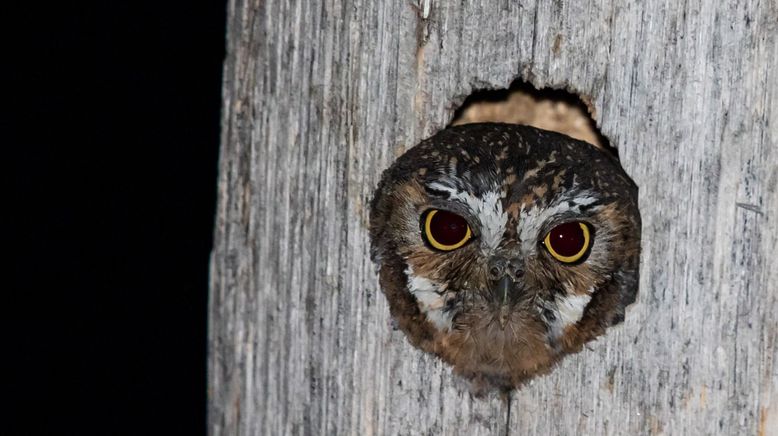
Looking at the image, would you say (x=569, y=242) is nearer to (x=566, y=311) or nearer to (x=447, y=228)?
(x=566, y=311)

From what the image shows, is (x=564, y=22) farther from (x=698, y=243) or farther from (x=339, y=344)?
(x=339, y=344)

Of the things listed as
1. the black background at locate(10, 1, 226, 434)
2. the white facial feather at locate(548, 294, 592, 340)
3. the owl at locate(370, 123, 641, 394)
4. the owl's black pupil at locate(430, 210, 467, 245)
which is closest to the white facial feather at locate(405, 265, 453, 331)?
the owl at locate(370, 123, 641, 394)

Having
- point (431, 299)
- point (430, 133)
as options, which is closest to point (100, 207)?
point (431, 299)

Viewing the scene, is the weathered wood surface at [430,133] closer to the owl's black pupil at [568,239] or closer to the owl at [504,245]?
the owl at [504,245]

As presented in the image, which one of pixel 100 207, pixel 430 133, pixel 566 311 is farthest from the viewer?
pixel 100 207

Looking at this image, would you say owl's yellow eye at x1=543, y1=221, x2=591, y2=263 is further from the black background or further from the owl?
the black background

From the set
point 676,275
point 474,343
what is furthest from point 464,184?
point 676,275

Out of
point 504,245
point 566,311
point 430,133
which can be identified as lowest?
point 566,311
